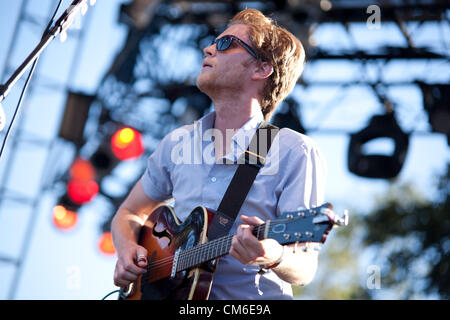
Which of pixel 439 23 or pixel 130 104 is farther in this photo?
pixel 130 104

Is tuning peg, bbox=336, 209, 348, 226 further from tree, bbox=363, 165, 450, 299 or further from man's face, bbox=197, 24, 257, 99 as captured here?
tree, bbox=363, 165, 450, 299

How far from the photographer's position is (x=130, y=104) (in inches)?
327

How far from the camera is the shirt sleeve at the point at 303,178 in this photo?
9.44ft

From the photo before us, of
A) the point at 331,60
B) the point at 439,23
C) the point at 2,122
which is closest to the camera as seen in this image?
the point at 2,122

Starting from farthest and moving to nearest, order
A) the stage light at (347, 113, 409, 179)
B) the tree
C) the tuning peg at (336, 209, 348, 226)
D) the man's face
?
the tree < the stage light at (347, 113, 409, 179) < the man's face < the tuning peg at (336, 209, 348, 226)

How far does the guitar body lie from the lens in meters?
2.78

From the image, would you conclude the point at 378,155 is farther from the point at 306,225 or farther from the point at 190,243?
the point at 306,225

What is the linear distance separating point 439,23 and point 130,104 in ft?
12.8

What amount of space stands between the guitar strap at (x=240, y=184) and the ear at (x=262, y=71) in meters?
0.43

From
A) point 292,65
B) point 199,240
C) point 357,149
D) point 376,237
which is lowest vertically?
point 199,240

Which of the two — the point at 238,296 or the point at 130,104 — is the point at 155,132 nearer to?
the point at 130,104

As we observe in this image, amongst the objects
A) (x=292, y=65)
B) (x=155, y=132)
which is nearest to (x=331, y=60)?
(x=155, y=132)

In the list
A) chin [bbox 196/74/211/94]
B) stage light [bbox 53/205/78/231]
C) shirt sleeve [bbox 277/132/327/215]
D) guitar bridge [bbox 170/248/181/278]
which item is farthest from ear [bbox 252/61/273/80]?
stage light [bbox 53/205/78/231]

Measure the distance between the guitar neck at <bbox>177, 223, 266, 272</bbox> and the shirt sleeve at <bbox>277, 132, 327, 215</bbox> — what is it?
33 cm
